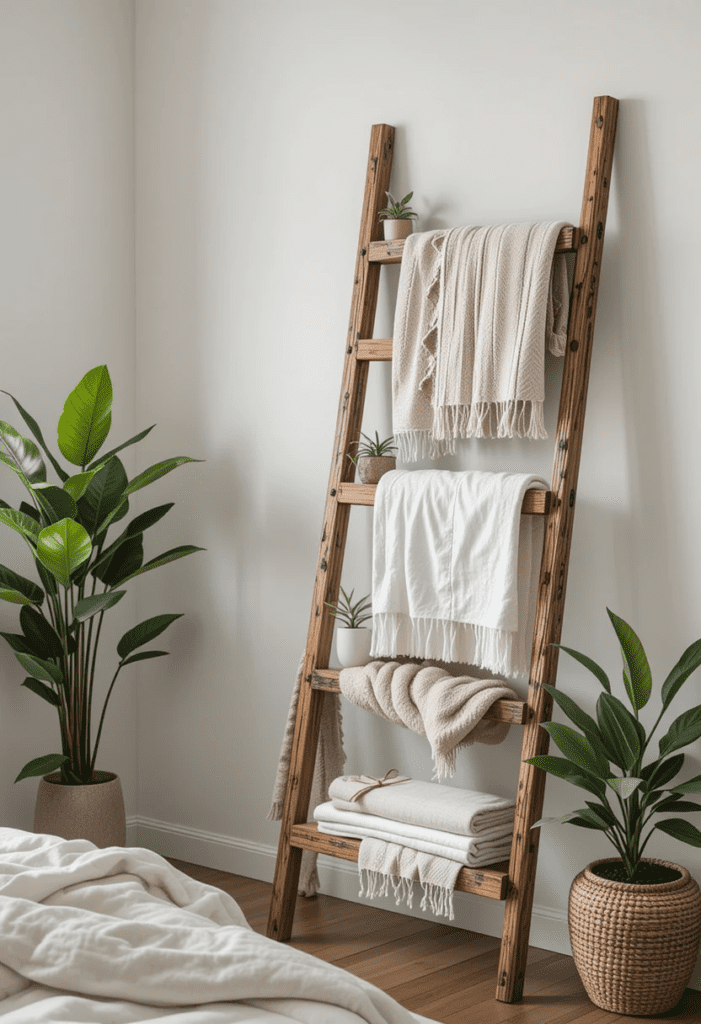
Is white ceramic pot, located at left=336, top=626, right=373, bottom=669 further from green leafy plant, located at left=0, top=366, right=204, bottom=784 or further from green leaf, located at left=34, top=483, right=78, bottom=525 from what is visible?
green leaf, located at left=34, top=483, right=78, bottom=525

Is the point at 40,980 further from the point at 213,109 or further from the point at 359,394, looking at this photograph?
the point at 213,109

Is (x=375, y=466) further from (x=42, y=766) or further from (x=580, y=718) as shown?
(x=42, y=766)

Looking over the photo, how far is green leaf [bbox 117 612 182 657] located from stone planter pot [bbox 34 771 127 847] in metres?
0.38

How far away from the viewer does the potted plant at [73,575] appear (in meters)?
3.06

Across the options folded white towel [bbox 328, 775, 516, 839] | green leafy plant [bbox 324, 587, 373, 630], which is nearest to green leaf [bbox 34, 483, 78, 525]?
green leafy plant [bbox 324, 587, 373, 630]

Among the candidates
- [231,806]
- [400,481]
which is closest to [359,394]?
[400,481]

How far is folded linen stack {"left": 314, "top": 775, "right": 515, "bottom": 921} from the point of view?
266cm

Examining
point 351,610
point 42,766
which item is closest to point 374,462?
point 351,610

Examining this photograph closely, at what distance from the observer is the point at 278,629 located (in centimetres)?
344

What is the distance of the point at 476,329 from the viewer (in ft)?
9.12

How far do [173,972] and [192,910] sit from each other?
10.6 inches

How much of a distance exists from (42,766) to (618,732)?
1.58m

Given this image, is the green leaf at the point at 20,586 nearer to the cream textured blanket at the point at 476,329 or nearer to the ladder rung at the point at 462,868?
the ladder rung at the point at 462,868

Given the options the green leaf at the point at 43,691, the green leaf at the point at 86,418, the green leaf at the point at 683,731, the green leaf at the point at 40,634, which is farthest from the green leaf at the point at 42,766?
the green leaf at the point at 683,731
